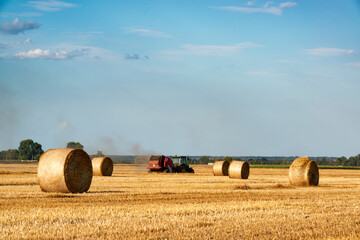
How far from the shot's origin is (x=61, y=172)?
62.5 feet

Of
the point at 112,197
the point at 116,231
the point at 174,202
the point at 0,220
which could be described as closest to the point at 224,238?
the point at 116,231

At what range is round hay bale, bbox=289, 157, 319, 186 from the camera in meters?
26.9

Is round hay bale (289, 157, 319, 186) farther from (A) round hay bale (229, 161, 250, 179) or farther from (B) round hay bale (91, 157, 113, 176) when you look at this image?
(B) round hay bale (91, 157, 113, 176)

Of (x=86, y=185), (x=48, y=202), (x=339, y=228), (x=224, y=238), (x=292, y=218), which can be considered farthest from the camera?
(x=86, y=185)

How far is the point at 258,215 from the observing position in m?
12.9

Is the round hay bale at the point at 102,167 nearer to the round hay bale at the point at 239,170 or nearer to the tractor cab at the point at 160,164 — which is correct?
the tractor cab at the point at 160,164

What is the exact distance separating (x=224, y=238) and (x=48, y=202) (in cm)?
727

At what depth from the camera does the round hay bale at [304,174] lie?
2689 centimetres

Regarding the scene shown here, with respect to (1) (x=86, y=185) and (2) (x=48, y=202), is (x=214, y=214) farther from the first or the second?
(1) (x=86, y=185)

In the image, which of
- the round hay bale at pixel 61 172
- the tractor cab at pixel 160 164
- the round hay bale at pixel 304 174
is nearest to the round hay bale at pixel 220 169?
the tractor cab at pixel 160 164

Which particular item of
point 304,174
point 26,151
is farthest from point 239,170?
point 26,151

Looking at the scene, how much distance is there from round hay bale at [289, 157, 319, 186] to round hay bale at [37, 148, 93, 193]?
38.6 ft

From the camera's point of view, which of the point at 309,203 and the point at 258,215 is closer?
the point at 258,215

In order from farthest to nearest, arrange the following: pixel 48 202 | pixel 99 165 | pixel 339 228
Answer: pixel 99 165
pixel 48 202
pixel 339 228
